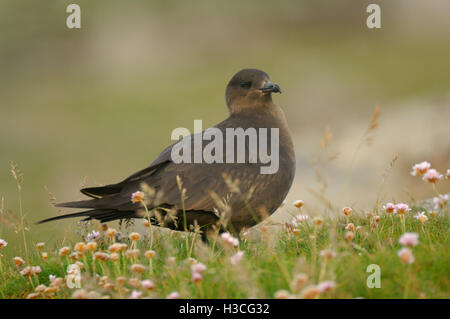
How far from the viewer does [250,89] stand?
5.59m

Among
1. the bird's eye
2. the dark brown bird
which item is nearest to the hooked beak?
the bird's eye

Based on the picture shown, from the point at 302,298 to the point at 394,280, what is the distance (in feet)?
2.29

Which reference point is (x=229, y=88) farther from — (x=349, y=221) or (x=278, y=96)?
(x=278, y=96)

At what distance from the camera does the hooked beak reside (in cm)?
541

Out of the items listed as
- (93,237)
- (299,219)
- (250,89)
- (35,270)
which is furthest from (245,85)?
(35,270)

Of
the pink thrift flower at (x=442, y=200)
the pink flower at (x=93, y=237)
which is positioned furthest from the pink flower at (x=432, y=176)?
the pink flower at (x=93, y=237)

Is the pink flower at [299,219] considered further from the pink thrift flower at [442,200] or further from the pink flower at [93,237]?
the pink flower at [93,237]

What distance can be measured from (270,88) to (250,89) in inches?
10.2

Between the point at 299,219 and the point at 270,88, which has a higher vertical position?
the point at 270,88

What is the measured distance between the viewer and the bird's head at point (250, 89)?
18.1 ft

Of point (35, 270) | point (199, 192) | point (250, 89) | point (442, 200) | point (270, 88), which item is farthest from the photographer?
point (250, 89)

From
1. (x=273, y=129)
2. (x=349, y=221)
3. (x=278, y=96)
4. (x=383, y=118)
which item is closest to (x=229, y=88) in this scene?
(x=273, y=129)

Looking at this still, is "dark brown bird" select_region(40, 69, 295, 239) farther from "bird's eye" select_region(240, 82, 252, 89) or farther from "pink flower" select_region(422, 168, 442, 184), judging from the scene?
"pink flower" select_region(422, 168, 442, 184)

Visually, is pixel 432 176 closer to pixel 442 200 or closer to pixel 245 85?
pixel 442 200
